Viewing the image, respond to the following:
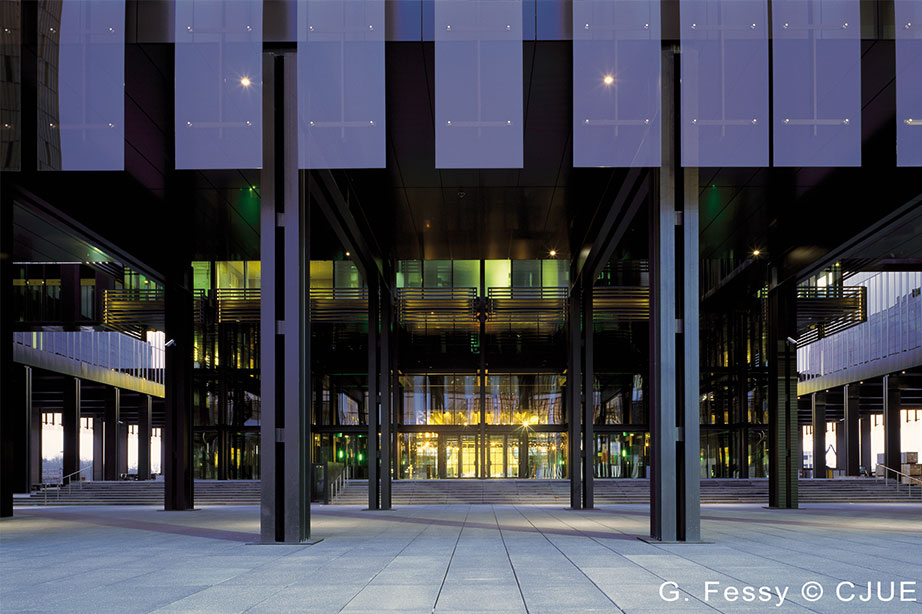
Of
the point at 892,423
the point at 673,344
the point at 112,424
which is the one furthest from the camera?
the point at 112,424

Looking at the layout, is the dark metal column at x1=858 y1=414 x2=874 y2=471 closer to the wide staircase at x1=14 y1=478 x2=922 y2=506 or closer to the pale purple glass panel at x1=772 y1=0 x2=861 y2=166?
the wide staircase at x1=14 y1=478 x2=922 y2=506

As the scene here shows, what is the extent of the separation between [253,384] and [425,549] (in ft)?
83.8

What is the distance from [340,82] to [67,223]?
8.90m

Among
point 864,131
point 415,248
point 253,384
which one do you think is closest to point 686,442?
point 864,131

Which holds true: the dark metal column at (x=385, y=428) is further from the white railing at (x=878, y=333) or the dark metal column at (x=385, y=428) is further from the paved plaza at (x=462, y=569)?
the white railing at (x=878, y=333)

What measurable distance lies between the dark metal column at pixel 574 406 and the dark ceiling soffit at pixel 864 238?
18.5 ft

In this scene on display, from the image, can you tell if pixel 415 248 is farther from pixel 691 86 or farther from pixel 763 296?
pixel 763 296

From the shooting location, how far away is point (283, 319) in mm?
12469

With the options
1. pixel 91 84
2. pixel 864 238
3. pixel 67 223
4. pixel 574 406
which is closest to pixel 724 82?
pixel 864 238

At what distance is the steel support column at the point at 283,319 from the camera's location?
12180mm

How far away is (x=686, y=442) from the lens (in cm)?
1249

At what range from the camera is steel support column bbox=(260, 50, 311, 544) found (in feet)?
40.0

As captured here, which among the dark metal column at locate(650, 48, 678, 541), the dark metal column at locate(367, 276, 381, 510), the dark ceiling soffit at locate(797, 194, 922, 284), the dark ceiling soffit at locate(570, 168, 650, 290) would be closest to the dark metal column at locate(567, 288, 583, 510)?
the dark ceiling soffit at locate(570, 168, 650, 290)

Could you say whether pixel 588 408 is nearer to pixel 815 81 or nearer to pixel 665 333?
pixel 665 333
